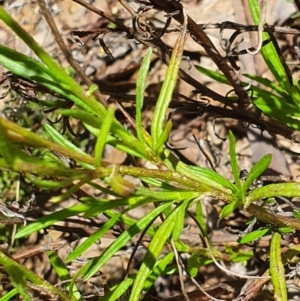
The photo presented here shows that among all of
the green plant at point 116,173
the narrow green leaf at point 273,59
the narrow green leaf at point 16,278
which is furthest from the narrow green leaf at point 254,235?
the narrow green leaf at point 16,278

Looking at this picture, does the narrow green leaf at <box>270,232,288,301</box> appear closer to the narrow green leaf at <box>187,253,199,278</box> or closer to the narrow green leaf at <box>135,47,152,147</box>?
the narrow green leaf at <box>187,253,199,278</box>

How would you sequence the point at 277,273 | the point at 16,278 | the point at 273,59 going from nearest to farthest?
the point at 16,278 < the point at 277,273 < the point at 273,59

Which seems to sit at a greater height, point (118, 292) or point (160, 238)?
point (160, 238)

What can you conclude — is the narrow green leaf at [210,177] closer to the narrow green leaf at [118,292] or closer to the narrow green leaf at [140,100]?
the narrow green leaf at [140,100]

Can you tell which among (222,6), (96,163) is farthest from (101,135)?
(222,6)

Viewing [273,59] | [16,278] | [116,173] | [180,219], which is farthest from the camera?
[273,59]

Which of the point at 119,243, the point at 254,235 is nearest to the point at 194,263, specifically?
the point at 254,235

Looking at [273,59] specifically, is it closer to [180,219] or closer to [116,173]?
[180,219]

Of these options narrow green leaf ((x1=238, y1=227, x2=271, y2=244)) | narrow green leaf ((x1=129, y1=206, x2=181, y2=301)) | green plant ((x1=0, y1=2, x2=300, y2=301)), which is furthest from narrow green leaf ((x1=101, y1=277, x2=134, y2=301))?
narrow green leaf ((x1=238, y1=227, x2=271, y2=244))

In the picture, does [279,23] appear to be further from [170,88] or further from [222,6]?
[170,88]
